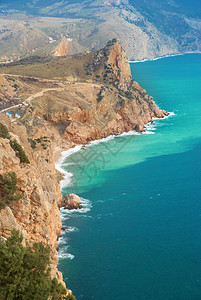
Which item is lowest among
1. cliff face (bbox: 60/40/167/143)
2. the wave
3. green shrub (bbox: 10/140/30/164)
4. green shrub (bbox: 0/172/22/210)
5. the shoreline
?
the shoreline

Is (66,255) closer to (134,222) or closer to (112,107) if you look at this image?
(134,222)

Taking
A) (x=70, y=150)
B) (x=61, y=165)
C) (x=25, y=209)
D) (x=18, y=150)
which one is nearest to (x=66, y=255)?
(x=25, y=209)

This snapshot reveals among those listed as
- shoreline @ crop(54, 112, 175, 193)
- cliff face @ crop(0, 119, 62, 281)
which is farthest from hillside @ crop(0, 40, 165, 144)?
cliff face @ crop(0, 119, 62, 281)

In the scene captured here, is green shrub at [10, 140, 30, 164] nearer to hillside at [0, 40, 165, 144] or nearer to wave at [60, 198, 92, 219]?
wave at [60, 198, 92, 219]

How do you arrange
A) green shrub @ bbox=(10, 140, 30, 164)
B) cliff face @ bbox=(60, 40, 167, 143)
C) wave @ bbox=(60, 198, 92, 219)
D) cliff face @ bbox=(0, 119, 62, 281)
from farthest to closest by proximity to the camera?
Answer: cliff face @ bbox=(60, 40, 167, 143)
wave @ bbox=(60, 198, 92, 219)
green shrub @ bbox=(10, 140, 30, 164)
cliff face @ bbox=(0, 119, 62, 281)

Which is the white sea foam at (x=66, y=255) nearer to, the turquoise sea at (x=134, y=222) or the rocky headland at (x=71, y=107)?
the turquoise sea at (x=134, y=222)

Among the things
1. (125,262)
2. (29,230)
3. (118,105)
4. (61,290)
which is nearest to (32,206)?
(29,230)
